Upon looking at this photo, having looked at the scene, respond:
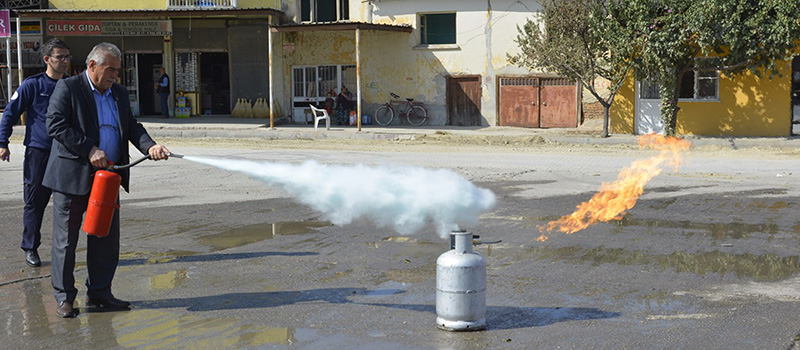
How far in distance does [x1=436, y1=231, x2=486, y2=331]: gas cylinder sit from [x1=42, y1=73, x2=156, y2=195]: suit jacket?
8.41 feet

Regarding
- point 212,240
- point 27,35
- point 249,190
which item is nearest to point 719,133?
point 249,190

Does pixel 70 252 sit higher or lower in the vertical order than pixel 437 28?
lower

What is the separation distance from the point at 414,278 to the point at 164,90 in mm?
27462

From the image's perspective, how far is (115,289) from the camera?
6918 mm

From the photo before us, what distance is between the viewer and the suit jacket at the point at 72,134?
5.98 meters

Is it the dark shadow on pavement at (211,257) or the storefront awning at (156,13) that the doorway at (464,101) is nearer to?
the storefront awning at (156,13)

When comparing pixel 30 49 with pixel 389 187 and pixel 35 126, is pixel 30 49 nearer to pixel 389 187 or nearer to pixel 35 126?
pixel 35 126

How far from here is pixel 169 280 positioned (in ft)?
23.8

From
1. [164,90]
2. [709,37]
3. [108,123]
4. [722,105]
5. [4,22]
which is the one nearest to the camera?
[108,123]

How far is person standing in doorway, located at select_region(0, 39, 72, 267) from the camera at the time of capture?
7546 mm

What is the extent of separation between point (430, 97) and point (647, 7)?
1019 centimetres

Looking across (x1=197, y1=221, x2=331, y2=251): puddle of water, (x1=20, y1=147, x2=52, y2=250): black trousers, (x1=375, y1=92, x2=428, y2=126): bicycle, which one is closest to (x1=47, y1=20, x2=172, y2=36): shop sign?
(x1=375, y1=92, x2=428, y2=126): bicycle

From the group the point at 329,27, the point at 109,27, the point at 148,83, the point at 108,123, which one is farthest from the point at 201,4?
the point at 108,123

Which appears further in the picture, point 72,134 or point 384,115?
point 384,115
